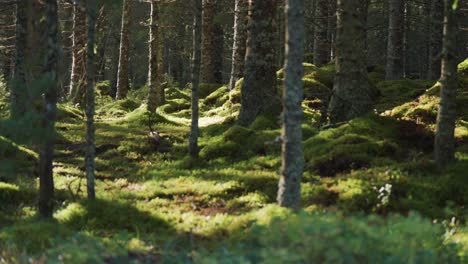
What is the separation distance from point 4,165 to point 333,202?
19.6ft

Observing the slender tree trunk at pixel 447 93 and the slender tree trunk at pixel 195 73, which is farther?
the slender tree trunk at pixel 195 73

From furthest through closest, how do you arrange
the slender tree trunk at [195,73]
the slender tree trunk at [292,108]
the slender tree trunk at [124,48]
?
the slender tree trunk at [124,48] < the slender tree trunk at [195,73] < the slender tree trunk at [292,108]

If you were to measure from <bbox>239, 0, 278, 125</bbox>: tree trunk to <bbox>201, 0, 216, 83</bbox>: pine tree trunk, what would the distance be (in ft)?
37.2

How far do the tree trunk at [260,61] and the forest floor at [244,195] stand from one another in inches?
29.7

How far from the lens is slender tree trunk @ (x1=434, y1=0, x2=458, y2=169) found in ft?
33.6

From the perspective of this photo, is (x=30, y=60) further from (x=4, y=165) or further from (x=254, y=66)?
(x=254, y=66)

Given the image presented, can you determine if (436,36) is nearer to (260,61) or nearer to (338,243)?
(260,61)

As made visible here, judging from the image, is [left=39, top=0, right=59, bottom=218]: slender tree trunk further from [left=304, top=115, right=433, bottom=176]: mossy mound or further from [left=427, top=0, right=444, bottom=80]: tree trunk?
[left=427, top=0, right=444, bottom=80]: tree trunk

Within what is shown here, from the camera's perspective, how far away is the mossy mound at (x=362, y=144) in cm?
1170

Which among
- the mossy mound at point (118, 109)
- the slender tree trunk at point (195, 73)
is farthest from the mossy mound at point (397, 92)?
the mossy mound at point (118, 109)

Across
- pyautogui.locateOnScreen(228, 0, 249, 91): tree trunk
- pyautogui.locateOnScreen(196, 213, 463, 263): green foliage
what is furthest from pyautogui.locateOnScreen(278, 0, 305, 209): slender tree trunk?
pyautogui.locateOnScreen(228, 0, 249, 91): tree trunk

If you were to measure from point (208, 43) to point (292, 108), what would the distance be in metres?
21.2

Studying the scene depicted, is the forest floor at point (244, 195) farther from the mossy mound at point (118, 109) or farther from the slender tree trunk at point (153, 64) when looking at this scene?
the mossy mound at point (118, 109)

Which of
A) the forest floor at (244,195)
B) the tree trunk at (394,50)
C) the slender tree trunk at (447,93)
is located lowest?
the forest floor at (244,195)
